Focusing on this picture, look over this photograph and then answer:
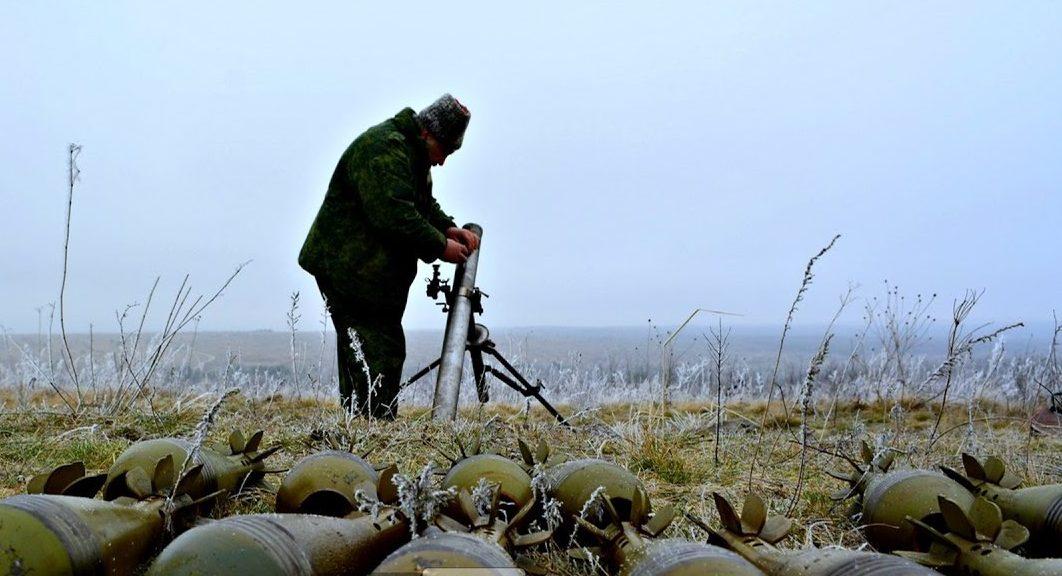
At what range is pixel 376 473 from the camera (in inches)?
82.6

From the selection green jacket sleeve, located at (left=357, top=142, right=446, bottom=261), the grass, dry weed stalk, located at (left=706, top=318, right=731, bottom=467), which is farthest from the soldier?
dry weed stalk, located at (left=706, top=318, right=731, bottom=467)

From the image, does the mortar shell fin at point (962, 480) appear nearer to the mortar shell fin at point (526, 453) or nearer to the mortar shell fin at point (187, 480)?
the mortar shell fin at point (526, 453)

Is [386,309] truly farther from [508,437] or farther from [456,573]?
[456,573]

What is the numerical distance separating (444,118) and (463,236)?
0.86 meters

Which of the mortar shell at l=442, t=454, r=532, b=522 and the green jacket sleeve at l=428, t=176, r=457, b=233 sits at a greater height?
the green jacket sleeve at l=428, t=176, r=457, b=233

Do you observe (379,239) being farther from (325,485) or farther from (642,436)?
(325,485)

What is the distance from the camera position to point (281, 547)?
1.35 metres

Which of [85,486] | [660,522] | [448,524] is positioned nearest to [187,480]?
[85,486]

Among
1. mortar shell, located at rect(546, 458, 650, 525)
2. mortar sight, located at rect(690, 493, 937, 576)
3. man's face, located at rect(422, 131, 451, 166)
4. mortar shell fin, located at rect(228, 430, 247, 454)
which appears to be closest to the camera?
mortar sight, located at rect(690, 493, 937, 576)

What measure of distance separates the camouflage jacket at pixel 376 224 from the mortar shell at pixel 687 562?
356cm

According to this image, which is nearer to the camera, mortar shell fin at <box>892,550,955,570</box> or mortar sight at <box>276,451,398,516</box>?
mortar shell fin at <box>892,550,955,570</box>

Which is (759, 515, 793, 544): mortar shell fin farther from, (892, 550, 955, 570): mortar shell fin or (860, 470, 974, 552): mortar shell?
(860, 470, 974, 552): mortar shell

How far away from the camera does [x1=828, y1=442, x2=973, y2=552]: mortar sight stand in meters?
1.94

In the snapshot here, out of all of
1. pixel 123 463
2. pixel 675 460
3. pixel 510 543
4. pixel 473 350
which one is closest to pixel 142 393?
pixel 473 350
